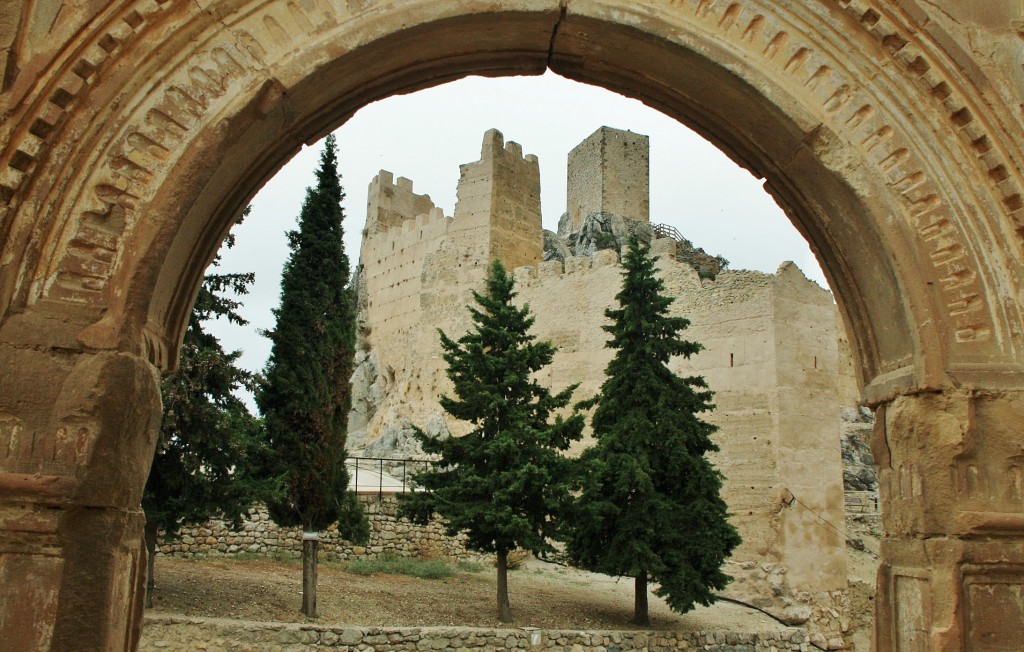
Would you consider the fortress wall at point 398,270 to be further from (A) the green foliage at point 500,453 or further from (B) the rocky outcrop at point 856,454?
(A) the green foliage at point 500,453

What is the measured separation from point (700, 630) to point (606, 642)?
2.34 metres

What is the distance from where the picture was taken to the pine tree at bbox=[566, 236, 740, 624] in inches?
606

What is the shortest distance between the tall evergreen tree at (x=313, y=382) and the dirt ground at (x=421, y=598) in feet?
3.12

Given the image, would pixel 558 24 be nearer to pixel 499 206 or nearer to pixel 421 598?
pixel 421 598

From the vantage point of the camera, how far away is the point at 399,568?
17.5m

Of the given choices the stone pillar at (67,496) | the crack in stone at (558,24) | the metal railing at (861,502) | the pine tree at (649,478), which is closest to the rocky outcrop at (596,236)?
the metal railing at (861,502)

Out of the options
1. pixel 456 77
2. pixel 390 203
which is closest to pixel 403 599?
pixel 456 77

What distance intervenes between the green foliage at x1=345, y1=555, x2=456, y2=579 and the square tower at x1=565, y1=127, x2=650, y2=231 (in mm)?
30388

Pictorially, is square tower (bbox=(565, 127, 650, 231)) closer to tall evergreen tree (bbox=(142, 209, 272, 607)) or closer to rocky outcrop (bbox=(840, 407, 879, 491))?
rocky outcrop (bbox=(840, 407, 879, 491))

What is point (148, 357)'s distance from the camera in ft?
11.6

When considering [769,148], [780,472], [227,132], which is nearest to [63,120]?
[227,132]

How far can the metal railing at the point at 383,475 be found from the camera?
20281mm

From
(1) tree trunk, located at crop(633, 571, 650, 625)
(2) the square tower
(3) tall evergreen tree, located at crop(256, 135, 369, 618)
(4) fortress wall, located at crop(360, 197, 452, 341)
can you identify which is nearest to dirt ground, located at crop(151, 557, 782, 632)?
(1) tree trunk, located at crop(633, 571, 650, 625)

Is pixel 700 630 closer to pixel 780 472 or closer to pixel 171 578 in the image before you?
pixel 780 472
